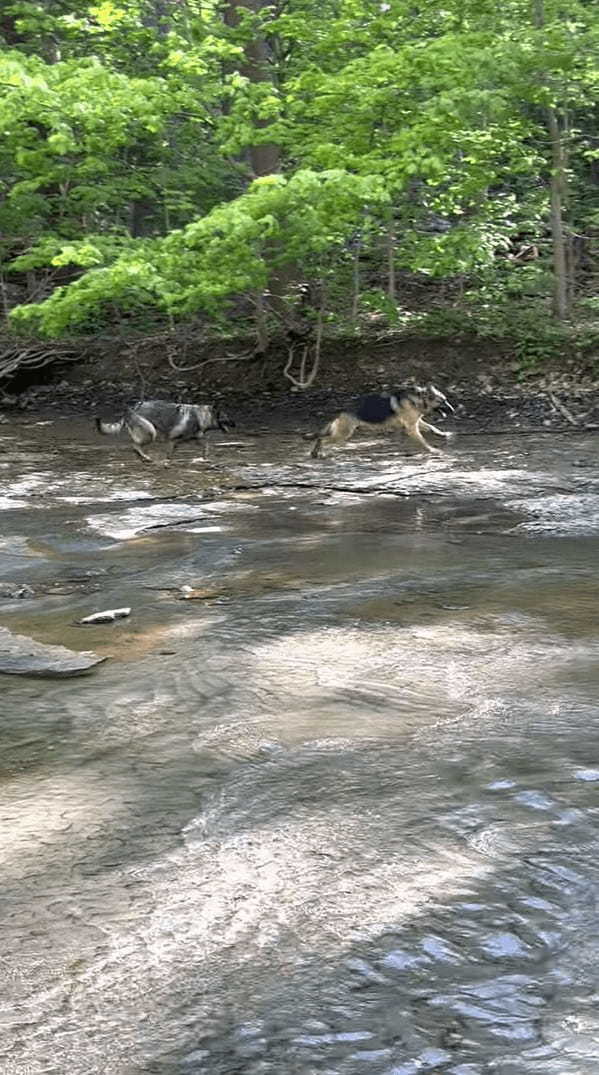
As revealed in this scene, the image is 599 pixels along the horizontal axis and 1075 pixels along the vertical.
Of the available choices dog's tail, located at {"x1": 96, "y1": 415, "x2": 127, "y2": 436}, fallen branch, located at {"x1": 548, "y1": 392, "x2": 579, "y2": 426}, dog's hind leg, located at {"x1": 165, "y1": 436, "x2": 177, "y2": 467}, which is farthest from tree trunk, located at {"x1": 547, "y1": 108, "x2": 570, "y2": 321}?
dog's tail, located at {"x1": 96, "y1": 415, "x2": 127, "y2": 436}

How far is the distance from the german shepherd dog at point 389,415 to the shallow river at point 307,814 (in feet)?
17.3

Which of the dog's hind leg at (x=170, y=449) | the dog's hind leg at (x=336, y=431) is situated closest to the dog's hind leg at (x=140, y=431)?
the dog's hind leg at (x=170, y=449)

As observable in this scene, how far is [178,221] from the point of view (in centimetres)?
2172

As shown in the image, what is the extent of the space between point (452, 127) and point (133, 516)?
23.7ft

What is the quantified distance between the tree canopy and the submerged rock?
833cm

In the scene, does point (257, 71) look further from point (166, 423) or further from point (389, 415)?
point (389, 415)

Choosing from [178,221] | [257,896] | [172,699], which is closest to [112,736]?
[172,699]

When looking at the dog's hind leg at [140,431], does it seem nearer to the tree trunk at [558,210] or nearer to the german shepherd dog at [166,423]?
the german shepherd dog at [166,423]

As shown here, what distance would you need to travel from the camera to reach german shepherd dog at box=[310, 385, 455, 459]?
1480cm

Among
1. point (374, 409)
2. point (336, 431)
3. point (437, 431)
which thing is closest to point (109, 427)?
point (336, 431)

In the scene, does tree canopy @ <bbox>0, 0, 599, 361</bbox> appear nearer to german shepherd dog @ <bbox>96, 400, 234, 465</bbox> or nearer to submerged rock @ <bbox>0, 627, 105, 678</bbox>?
german shepherd dog @ <bbox>96, 400, 234, 465</bbox>

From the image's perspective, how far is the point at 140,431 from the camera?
14844mm

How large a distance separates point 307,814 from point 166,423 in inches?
428

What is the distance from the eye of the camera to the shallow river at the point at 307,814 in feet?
10.4
